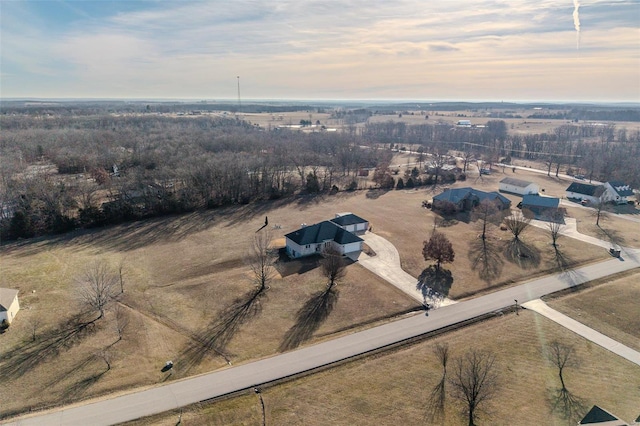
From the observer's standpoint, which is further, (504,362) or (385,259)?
(385,259)

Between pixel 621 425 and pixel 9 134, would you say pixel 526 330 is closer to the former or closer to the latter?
pixel 621 425

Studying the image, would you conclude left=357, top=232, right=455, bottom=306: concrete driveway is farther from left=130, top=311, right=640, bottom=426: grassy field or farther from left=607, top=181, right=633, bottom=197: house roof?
left=607, top=181, right=633, bottom=197: house roof

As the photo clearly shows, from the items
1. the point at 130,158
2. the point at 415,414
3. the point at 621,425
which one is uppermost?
the point at 130,158

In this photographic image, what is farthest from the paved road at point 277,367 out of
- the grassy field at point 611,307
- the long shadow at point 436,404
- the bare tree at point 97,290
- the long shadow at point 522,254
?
the bare tree at point 97,290

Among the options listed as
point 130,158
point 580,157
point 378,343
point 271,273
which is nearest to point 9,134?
point 130,158

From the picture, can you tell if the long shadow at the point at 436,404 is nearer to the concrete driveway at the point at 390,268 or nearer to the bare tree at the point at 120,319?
the concrete driveway at the point at 390,268

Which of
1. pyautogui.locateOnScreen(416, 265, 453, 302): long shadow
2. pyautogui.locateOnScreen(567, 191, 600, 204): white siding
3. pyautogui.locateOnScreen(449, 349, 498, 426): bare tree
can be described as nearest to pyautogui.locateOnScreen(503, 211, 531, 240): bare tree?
pyautogui.locateOnScreen(416, 265, 453, 302): long shadow
